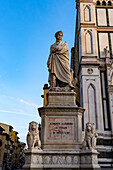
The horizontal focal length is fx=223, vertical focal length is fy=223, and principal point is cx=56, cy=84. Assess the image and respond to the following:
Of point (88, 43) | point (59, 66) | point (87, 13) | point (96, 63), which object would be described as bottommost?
point (59, 66)

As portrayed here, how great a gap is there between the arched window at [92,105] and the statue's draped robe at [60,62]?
20.1ft

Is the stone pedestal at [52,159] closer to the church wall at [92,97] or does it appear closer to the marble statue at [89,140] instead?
the marble statue at [89,140]

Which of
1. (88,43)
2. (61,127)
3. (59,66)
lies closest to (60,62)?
(59,66)

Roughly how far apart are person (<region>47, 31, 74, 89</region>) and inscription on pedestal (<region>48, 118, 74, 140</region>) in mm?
1653

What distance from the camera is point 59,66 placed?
977 cm

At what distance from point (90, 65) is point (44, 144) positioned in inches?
377

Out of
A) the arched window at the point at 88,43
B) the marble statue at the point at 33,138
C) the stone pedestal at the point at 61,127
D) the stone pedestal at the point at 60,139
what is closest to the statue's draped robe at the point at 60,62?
the stone pedestal at the point at 60,139

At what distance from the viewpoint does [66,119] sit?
27.8 feet

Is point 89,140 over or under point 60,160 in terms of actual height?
over

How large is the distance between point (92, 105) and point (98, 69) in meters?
2.91

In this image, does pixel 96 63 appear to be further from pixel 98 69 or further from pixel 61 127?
pixel 61 127

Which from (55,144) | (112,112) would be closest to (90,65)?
(112,112)

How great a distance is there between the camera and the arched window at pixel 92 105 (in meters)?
15.0

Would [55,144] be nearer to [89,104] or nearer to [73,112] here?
[73,112]
